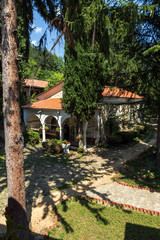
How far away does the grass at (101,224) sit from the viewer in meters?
4.62

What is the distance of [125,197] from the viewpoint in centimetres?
669

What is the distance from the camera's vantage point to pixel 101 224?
5.08m

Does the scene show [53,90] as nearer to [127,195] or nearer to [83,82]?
[83,82]

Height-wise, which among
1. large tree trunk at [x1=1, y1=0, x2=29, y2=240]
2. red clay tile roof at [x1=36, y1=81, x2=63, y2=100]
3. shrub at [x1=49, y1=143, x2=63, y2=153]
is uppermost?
red clay tile roof at [x1=36, y1=81, x2=63, y2=100]

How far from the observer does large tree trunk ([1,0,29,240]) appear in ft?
12.6

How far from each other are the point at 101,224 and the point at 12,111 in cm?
450

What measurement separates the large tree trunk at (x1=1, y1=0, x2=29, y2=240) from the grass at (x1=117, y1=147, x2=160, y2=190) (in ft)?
18.9

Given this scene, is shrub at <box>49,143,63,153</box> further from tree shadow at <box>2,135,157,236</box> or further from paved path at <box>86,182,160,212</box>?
paved path at <box>86,182,160,212</box>

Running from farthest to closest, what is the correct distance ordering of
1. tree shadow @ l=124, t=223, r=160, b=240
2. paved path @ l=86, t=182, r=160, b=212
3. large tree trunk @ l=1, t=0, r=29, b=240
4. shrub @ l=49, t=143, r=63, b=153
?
shrub @ l=49, t=143, r=63, b=153
paved path @ l=86, t=182, r=160, b=212
tree shadow @ l=124, t=223, r=160, b=240
large tree trunk @ l=1, t=0, r=29, b=240

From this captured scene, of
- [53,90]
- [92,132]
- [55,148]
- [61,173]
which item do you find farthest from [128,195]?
[53,90]

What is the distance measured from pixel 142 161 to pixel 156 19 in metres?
8.83

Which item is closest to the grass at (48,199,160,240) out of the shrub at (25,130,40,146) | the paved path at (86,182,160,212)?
the paved path at (86,182,160,212)

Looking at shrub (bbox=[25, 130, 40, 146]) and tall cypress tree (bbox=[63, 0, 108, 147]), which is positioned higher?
tall cypress tree (bbox=[63, 0, 108, 147])

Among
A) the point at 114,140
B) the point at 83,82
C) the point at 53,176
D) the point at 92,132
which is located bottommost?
the point at 53,176
